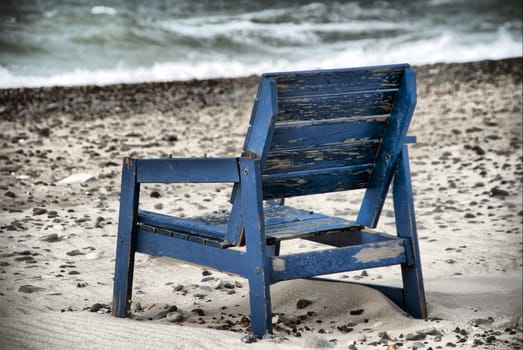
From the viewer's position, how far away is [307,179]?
3686mm

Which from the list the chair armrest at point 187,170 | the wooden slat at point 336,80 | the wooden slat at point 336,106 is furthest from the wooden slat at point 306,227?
the wooden slat at point 336,80

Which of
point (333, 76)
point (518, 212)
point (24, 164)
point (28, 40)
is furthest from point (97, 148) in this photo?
point (333, 76)

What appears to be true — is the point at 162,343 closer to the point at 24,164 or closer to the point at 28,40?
the point at 24,164

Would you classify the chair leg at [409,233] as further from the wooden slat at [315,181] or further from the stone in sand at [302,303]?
the stone in sand at [302,303]

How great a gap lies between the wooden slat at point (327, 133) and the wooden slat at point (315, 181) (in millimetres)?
128

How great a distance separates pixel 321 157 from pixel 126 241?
958mm

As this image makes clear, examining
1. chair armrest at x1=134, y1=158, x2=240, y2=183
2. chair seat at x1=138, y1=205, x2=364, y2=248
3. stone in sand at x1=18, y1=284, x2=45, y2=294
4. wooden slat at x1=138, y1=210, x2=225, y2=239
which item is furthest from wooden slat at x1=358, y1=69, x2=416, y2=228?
stone in sand at x1=18, y1=284, x2=45, y2=294

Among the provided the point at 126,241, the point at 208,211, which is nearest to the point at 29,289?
the point at 126,241

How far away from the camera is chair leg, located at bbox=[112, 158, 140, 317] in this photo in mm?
3850

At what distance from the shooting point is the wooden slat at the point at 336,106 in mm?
3455

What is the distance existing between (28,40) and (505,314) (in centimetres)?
955

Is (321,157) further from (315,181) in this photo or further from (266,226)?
(266,226)

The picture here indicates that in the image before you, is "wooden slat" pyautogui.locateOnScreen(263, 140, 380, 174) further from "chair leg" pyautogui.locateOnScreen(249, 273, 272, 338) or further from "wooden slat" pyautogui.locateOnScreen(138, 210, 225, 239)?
"chair leg" pyautogui.locateOnScreen(249, 273, 272, 338)

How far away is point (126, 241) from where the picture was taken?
389cm
